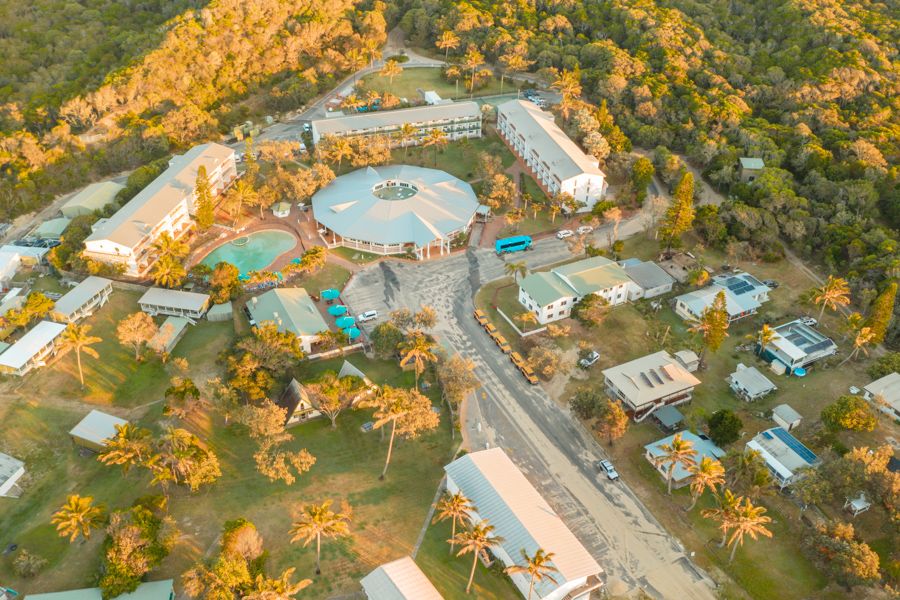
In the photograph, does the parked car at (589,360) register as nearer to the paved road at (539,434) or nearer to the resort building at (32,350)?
the paved road at (539,434)

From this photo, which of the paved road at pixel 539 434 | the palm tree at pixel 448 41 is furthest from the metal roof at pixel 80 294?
the palm tree at pixel 448 41

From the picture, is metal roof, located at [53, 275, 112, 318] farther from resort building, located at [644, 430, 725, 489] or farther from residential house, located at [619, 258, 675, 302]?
resort building, located at [644, 430, 725, 489]

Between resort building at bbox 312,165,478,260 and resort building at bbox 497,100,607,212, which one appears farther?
resort building at bbox 497,100,607,212

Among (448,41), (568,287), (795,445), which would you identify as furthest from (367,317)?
(448,41)

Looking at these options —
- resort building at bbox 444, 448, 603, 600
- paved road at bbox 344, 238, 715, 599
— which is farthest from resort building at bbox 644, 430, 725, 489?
resort building at bbox 444, 448, 603, 600

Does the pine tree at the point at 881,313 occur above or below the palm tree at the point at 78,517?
below

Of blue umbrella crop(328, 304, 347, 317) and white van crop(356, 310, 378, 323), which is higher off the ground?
blue umbrella crop(328, 304, 347, 317)
